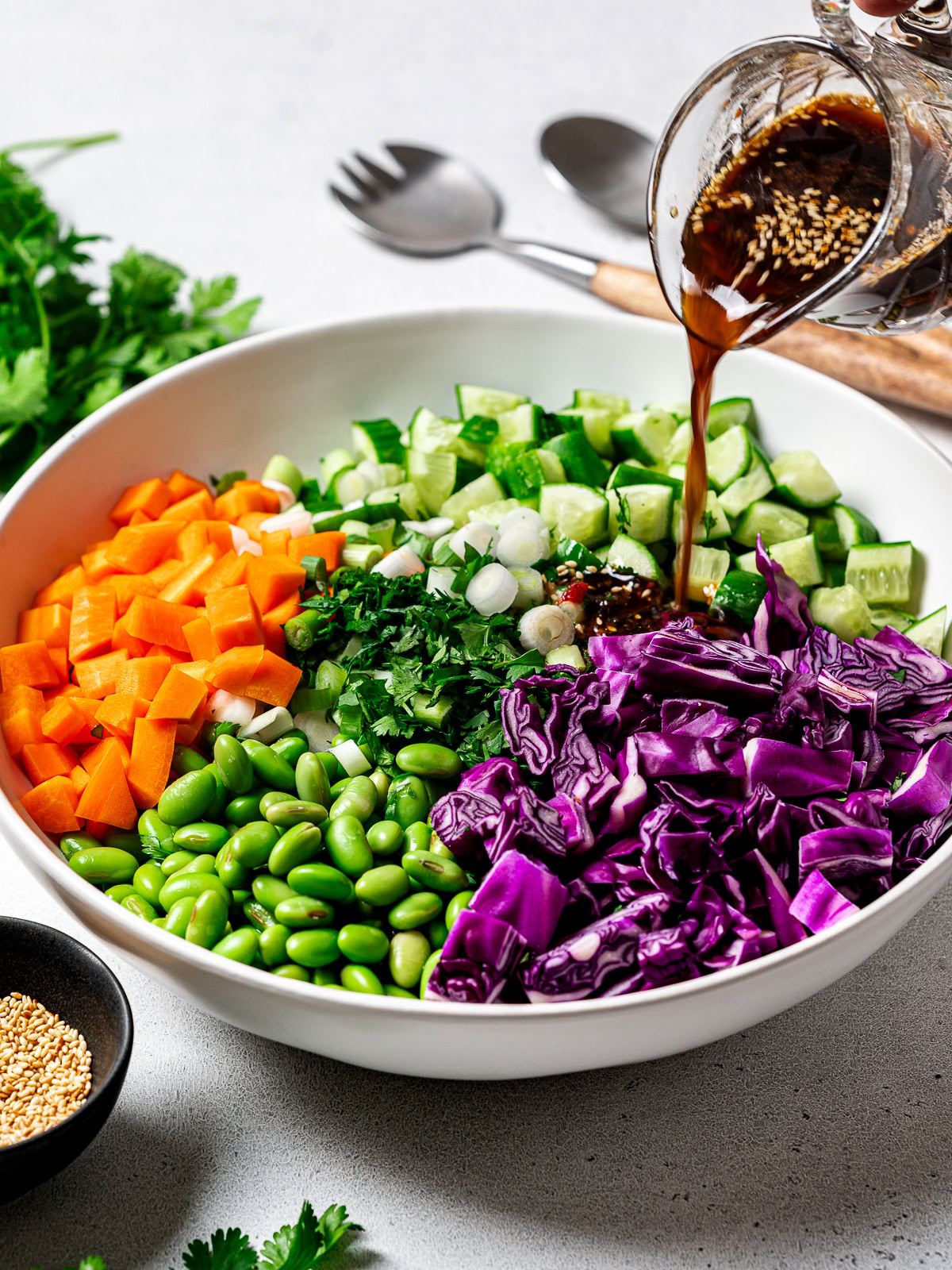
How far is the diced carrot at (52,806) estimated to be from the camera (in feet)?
8.84

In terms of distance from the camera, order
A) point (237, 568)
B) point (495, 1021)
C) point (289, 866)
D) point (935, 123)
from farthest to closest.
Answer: point (237, 568)
point (935, 123)
point (289, 866)
point (495, 1021)

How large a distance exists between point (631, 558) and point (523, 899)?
1.27m

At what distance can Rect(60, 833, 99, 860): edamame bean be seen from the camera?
2.69 meters

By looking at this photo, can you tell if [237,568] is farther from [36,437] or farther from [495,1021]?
[495,1021]

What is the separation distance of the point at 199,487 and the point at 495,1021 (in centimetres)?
215

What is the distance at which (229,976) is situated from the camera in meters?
2.15

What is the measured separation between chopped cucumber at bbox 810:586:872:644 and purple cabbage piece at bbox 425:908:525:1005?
4.60 feet

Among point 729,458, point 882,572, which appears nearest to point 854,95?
point 729,458

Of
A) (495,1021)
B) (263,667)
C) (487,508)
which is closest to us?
(495,1021)

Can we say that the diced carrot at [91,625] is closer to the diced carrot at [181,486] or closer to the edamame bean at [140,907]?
the diced carrot at [181,486]

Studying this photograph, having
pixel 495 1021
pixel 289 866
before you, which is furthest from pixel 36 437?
pixel 495 1021

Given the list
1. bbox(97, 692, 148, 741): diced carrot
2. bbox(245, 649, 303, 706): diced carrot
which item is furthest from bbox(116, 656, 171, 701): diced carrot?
bbox(245, 649, 303, 706): diced carrot

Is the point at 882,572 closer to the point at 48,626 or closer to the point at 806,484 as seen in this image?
the point at 806,484

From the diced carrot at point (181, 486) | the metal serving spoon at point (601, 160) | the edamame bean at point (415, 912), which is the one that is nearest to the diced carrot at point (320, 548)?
the diced carrot at point (181, 486)
